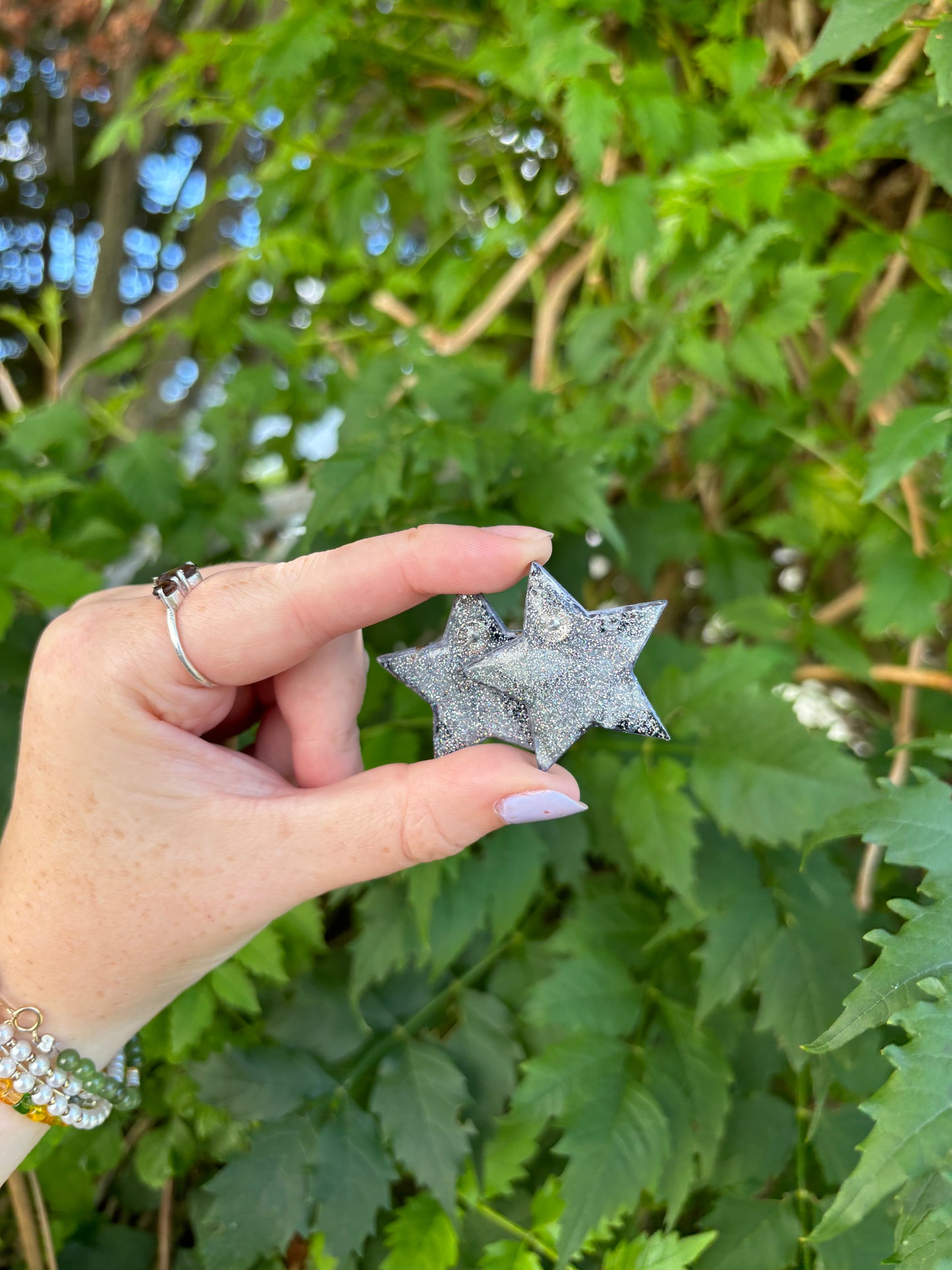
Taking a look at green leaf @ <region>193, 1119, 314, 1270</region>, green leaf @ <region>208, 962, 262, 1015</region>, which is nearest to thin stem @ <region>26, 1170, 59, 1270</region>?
green leaf @ <region>193, 1119, 314, 1270</region>

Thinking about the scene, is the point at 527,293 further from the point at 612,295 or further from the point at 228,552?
the point at 228,552

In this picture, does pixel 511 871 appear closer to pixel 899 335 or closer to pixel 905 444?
pixel 905 444

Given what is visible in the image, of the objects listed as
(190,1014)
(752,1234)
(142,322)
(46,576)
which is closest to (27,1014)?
(190,1014)

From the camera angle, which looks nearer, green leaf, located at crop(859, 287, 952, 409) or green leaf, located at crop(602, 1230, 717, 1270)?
green leaf, located at crop(602, 1230, 717, 1270)

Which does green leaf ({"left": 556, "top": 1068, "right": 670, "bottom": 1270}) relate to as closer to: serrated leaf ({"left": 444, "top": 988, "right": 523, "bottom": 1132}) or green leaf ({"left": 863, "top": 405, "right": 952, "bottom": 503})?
serrated leaf ({"left": 444, "top": 988, "right": 523, "bottom": 1132})

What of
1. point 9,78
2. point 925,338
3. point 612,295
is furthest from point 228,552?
point 9,78

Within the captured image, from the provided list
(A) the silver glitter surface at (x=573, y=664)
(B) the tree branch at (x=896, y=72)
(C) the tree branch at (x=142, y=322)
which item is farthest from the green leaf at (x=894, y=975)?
(C) the tree branch at (x=142, y=322)

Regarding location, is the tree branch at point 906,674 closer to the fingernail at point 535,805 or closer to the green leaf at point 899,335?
the green leaf at point 899,335
